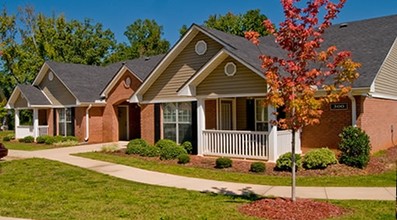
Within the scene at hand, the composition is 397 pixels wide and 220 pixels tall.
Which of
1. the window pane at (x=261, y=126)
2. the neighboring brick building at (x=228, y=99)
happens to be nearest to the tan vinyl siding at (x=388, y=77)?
the neighboring brick building at (x=228, y=99)

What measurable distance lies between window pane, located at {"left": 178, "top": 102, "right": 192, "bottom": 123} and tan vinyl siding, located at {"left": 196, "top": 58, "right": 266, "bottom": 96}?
1.91 meters

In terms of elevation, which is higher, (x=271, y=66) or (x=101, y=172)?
(x=271, y=66)

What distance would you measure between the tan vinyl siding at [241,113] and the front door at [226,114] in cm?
38

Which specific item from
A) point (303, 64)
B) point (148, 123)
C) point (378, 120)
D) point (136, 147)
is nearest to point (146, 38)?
point (148, 123)

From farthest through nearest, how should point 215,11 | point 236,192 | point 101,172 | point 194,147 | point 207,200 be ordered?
1. point 215,11
2. point 194,147
3. point 101,172
4. point 236,192
5. point 207,200

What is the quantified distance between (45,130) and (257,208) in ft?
78.0

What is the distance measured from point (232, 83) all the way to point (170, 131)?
5.33m

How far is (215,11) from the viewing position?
5312cm

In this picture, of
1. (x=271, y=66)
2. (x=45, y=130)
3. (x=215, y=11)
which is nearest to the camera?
(x=271, y=66)

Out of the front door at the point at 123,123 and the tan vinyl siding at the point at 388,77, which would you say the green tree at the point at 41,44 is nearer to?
the front door at the point at 123,123

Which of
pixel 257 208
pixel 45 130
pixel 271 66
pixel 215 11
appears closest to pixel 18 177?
pixel 257 208

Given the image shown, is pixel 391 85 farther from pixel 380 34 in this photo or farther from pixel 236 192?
pixel 236 192

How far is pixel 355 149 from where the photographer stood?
1293cm

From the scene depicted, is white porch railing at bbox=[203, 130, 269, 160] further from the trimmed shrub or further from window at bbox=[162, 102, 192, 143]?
the trimmed shrub
